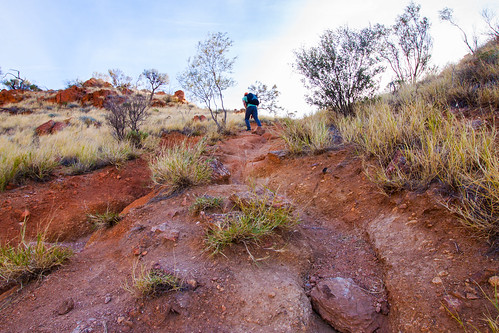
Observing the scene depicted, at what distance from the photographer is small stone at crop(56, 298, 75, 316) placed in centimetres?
195

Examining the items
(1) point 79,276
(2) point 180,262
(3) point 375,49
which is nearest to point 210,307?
(2) point 180,262

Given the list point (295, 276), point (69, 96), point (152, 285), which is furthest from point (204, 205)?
point (69, 96)

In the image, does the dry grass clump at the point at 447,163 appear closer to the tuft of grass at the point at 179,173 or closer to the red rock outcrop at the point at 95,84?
the tuft of grass at the point at 179,173

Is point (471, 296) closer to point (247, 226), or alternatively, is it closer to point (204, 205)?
point (247, 226)

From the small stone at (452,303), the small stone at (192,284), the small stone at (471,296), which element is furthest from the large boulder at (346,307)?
the small stone at (192,284)

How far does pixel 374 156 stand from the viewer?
138 inches

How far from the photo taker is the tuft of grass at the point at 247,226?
7.70 ft

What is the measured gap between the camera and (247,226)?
2355mm

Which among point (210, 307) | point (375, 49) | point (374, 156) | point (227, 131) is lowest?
point (210, 307)

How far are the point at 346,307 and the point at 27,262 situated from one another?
108 inches

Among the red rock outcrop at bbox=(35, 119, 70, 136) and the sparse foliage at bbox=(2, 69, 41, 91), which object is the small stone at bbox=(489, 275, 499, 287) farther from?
the sparse foliage at bbox=(2, 69, 41, 91)

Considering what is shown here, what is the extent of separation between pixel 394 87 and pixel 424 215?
6952 millimetres

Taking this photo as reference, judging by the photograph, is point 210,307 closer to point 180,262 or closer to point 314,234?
point 180,262

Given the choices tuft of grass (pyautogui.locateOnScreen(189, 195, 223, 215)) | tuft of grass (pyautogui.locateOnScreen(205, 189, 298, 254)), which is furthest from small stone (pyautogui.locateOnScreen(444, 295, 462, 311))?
tuft of grass (pyautogui.locateOnScreen(189, 195, 223, 215))
